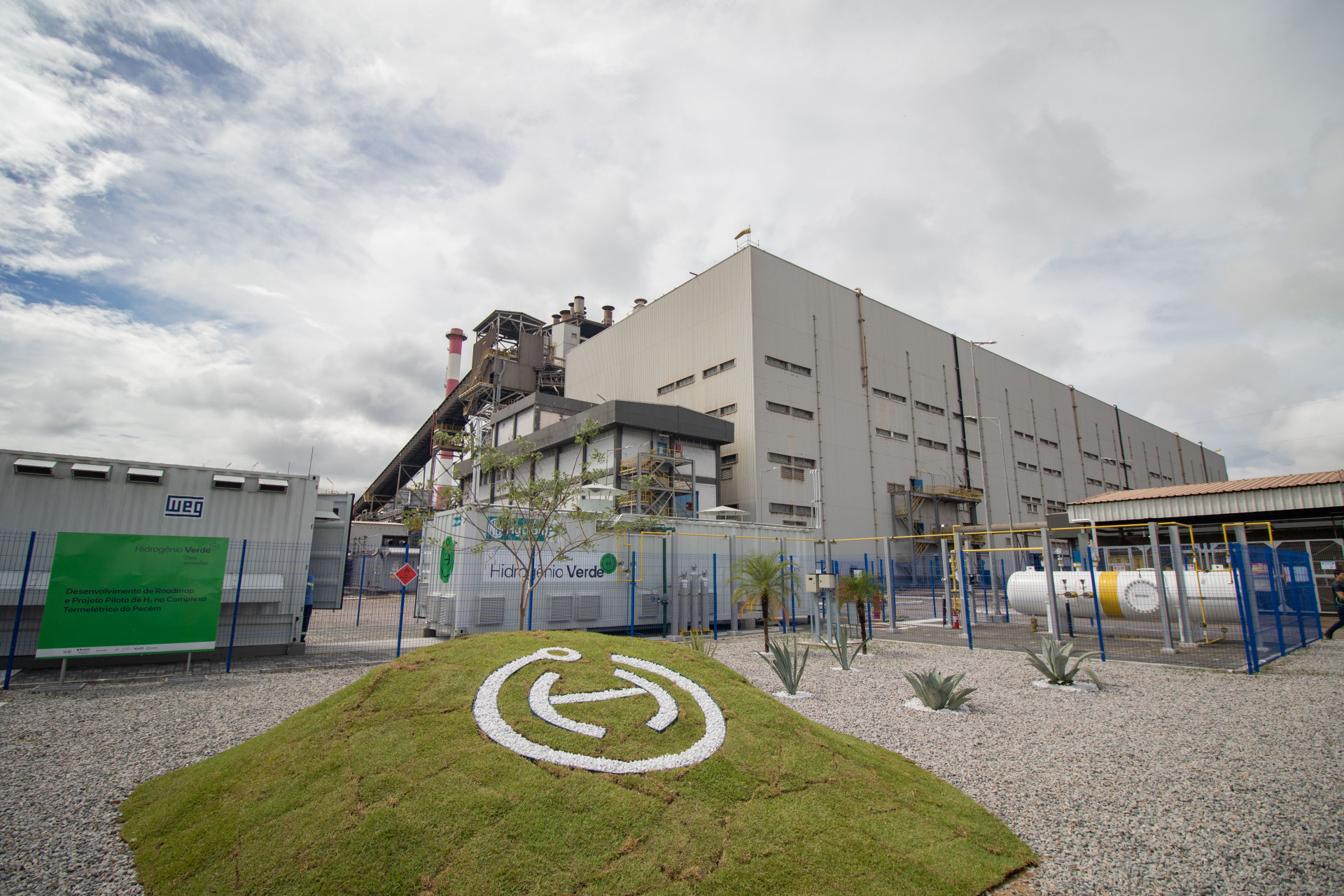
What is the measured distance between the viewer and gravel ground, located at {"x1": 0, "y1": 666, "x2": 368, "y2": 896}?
3852mm

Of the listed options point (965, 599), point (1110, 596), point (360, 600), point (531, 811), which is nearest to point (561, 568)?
point (965, 599)

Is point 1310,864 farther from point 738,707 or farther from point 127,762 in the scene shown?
point 127,762

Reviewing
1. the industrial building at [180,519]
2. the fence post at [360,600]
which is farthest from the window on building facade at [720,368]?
the industrial building at [180,519]

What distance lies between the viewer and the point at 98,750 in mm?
6355

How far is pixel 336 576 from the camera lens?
555 inches

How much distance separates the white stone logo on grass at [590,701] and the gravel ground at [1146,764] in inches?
89.1

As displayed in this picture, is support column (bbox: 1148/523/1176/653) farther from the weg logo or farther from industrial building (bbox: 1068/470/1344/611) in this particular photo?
the weg logo

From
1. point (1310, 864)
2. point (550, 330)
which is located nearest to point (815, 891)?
point (1310, 864)

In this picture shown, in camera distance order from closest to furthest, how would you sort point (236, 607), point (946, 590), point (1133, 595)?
point (236, 607) < point (1133, 595) < point (946, 590)

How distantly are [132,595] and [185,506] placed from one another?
97.0 inches

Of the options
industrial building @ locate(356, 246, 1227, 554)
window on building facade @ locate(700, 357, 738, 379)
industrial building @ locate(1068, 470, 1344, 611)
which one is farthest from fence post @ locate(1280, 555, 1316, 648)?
window on building facade @ locate(700, 357, 738, 379)

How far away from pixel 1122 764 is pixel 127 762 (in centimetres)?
971

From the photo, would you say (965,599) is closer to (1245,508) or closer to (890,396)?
(1245,508)

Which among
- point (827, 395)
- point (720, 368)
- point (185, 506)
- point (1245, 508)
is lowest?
point (185, 506)
